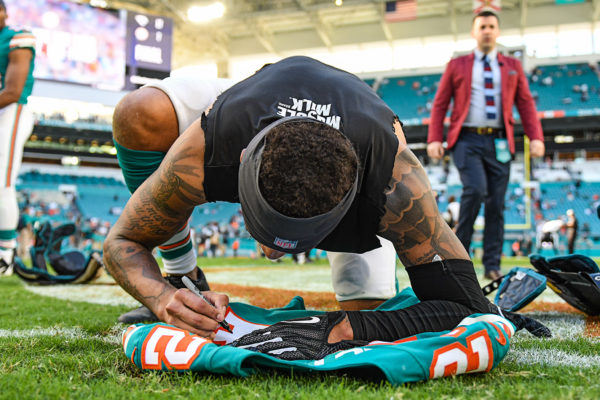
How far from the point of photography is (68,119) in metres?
29.6

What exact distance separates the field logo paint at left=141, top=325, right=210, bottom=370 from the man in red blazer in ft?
11.0

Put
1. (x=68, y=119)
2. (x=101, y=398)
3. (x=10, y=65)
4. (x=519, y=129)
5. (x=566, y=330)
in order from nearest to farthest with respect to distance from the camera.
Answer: (x=101, y=398) < (x=566, y=330) < (x=10, y=65) < (x=519, y=129) < (x=68, y=119)

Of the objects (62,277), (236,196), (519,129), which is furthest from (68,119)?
(236,196)

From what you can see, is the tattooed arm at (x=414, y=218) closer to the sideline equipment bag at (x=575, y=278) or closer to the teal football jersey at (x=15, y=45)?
the sideline equipment bag at (x=575, y=278)

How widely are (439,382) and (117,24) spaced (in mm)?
18000

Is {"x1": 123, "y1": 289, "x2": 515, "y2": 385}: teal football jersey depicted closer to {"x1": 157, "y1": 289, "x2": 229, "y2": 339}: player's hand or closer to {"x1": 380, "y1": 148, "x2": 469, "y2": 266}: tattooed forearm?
{"x1": 157, "y1": 289, "x2": 229, "y2": 339}: player's hand

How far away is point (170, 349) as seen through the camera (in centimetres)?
128

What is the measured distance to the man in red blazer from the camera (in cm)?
435

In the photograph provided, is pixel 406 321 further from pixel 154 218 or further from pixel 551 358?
pixel 154 218

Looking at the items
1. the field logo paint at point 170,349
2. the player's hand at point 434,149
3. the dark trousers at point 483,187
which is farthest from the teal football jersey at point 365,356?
the player's hand at point 434,149

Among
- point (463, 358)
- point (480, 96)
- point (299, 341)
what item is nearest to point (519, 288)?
point (463, 358)

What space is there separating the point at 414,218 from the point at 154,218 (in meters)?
0.85

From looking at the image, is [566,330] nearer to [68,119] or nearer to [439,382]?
[439,382]

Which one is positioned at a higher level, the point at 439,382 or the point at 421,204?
the point at 421,204
